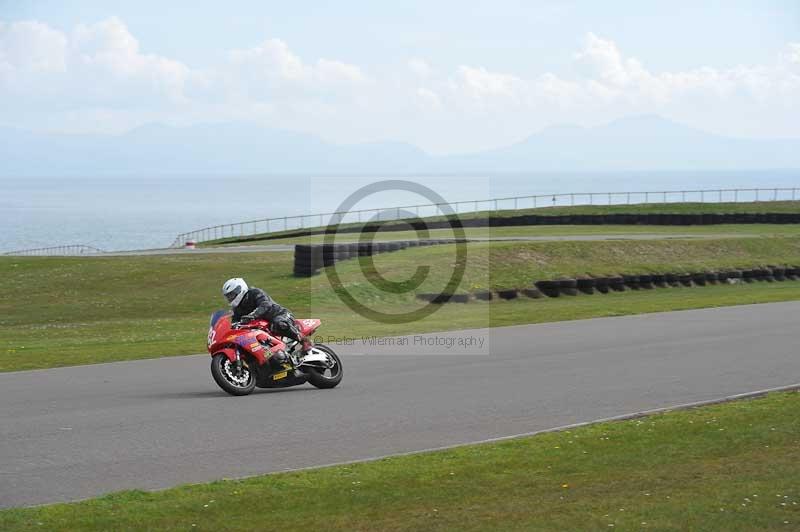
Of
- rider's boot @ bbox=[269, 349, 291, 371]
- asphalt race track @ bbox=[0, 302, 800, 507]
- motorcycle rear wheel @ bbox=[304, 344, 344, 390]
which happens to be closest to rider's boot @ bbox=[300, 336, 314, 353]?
motorcycle rear wheel @ bbox=[304, 344, 344, 390]

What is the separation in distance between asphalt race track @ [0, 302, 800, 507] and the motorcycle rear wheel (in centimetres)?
18

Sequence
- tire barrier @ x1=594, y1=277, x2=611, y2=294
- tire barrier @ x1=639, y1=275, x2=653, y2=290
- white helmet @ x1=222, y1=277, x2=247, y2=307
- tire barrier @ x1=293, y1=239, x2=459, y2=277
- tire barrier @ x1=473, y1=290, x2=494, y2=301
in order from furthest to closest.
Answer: tire barrier @ x1=293, y1=239, x2=459, y2=277 → tire barrier @ x1=639, y1=275, x2=653, y2=290 → tire barrier @ x1=594, y1=277, x2=611, y2=294 → tire barrier @ x1=473, y1=290, x2=494, y2=301 → white helmet @ x1=222, y1=277, x2=247, y2=307

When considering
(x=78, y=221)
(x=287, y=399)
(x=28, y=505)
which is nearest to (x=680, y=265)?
(x=287, y=399)

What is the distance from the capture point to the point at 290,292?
97.9 feet

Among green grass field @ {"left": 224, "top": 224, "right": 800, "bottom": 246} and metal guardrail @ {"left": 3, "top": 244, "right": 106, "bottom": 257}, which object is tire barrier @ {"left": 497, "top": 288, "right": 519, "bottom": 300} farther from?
metal guardrail @ {"left": 3, "top": 244, "right": 106, "bottom": 257}

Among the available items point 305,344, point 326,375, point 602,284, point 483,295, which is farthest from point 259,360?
point 602,284

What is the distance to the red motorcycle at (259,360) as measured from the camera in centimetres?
1317

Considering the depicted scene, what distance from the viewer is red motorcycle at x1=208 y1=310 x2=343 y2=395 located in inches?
519

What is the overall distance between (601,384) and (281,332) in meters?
4.24

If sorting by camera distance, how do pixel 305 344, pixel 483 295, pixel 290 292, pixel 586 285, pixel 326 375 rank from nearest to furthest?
1. pixel 305 344
2. pixel 326 375
3. pixel 483 295
4. pixel 290 292
5. pixel 586 285

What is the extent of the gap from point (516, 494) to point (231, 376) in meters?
5.93

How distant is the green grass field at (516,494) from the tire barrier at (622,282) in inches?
703

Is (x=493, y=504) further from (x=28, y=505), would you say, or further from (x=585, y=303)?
(x=585, y=303)

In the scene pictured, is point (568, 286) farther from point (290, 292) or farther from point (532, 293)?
point (290, 292)
